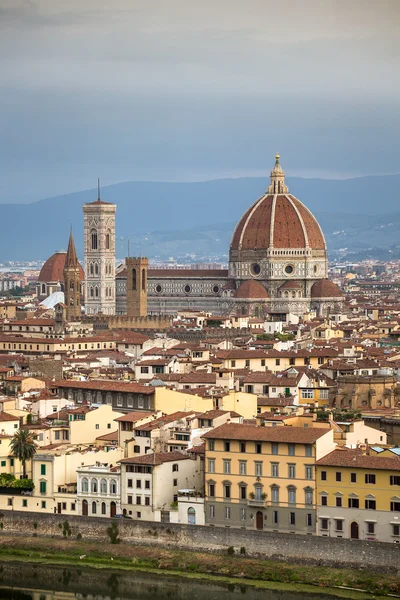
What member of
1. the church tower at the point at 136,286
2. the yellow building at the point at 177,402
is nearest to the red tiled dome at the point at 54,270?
the church tower at the point at 136,286

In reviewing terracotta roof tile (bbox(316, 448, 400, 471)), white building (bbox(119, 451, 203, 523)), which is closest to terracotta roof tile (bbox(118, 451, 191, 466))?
white building (bbox(119, 451, 203, 523))

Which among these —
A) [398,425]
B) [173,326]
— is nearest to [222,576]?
[398,425]

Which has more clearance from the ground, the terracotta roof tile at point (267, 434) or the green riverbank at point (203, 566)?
the terracotta roof tile at point (267, 434)

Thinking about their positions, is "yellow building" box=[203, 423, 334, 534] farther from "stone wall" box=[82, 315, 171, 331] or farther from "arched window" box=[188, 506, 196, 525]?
"stone wall" box=[82, 315, 171, 331]

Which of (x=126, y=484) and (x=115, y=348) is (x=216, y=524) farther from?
(x=115, y=348)

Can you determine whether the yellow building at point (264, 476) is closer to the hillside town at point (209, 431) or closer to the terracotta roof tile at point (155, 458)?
the hillside town at point (209, 431)

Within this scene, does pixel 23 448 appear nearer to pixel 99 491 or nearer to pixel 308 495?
pixel 99 491

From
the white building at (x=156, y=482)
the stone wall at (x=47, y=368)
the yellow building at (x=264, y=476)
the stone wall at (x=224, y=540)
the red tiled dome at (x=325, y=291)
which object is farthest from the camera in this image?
the red tiled dome at (x=325, y=291)
